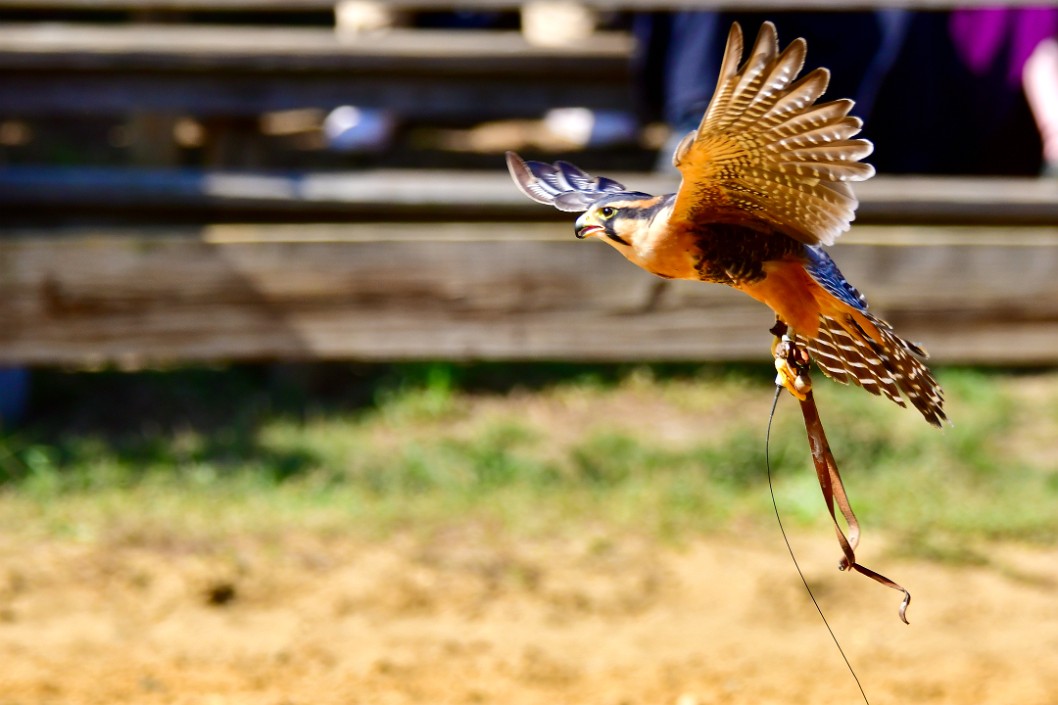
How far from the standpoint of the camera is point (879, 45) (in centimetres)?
475

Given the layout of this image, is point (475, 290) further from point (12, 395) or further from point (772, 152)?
point (772, 152)

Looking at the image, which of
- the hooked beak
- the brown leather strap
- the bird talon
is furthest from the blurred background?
the hooked beak

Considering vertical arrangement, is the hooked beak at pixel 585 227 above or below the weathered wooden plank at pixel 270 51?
above

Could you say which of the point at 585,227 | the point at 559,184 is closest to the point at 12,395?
the point at 559,184

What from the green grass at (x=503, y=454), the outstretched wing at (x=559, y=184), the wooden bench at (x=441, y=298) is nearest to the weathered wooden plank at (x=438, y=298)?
the wooden bench at (x=441, y=298)

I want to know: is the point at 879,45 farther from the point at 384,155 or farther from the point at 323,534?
the point at 384,155

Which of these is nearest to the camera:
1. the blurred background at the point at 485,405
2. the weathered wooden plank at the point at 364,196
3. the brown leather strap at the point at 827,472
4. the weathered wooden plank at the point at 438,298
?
the brown leather strap at the point at 827,472

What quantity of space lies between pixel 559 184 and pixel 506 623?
5.81ft

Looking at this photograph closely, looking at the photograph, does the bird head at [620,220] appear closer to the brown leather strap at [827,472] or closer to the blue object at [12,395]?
the brown leather strap at [827,472]

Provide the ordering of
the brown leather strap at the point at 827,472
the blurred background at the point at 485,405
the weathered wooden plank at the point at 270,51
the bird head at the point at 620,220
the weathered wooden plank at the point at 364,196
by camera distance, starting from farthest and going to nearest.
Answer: the weathered wooden plank at the point at 270,51, the weathered wooden plank at the point at 364,196, the blurred background at the point at 485,405, the brown leather strap at the point at 827,472, the bird head at the point at 620,220

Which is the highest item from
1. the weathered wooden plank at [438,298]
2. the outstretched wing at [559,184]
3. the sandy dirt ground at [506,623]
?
the outstretched wing at [559,184]

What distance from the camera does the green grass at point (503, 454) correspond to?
Result: 14.0ft

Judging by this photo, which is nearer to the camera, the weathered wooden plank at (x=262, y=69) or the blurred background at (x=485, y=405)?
the blurred background at (x=485, y=405)

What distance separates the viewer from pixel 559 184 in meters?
2.30
